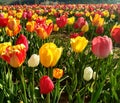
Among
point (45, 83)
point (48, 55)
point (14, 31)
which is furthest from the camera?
point (14, 31)

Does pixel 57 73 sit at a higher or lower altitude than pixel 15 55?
lower

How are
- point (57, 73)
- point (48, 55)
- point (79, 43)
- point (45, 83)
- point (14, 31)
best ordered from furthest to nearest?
point (14, 31) → point (79, 43) → point (57, 73) → point (48, 55) → point (45, 83)

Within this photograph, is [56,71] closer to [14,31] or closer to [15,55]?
[15,55]

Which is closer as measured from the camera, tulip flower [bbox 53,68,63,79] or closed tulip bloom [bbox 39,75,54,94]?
closed tulip bloom [bbox 39,75,54,94]

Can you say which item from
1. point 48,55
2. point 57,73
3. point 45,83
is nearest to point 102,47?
point 48,55

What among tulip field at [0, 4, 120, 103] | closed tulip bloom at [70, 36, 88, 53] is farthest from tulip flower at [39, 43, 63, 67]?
closed tulip bloom at [70, 36, 88, 53]

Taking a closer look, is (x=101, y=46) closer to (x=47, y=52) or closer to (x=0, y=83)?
(x=47, y=52)

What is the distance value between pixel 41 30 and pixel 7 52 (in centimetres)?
110

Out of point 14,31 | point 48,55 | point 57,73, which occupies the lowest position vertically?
point 57,73

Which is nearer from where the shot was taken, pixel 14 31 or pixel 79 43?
pixel 79 43

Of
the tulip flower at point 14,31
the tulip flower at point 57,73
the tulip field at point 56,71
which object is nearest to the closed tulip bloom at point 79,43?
the tulip field at point 56,71

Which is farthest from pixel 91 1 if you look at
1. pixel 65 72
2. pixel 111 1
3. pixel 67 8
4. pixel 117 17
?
pixel 65 72

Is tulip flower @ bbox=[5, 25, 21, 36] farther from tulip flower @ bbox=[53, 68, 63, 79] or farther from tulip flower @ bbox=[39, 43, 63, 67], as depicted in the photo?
tulip flower @ bbox=[39, 43, 63, 67]

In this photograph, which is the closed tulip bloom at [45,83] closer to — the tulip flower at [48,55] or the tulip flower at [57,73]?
the tulip flower at [48,55]
